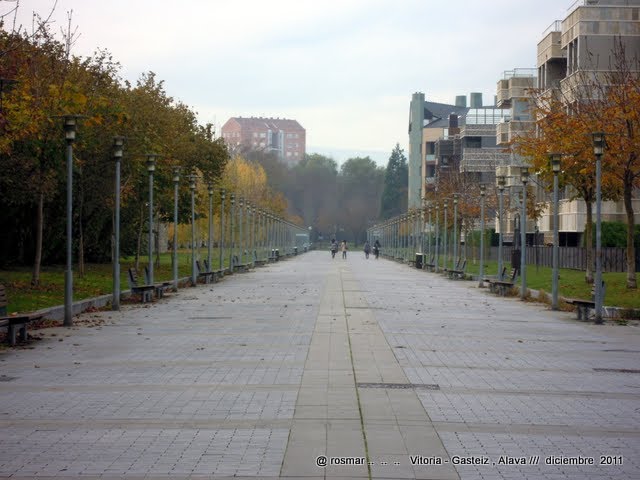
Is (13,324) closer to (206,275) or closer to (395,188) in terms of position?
(206,275)

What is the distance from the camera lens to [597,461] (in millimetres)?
8539

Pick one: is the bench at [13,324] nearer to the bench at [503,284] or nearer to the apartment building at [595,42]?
the bench at [503,284]

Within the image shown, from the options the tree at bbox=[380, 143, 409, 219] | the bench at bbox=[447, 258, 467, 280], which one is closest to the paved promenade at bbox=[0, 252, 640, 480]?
the bench at bbox=[447, 258, 467, 280]

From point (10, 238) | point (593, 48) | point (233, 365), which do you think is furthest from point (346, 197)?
point (233, 365)

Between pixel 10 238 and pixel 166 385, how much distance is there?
1343 inches

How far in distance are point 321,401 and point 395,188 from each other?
526ft

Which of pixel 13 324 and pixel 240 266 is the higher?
pixel 240 266

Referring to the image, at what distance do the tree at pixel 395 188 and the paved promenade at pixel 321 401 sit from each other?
14852cm

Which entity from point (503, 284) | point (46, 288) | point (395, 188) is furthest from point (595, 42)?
point (395, 188)

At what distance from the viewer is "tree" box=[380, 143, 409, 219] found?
170 meters

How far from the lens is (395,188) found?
170875 mm

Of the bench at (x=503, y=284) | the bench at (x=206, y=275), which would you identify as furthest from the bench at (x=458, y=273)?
the bench at (x=503, y=284)

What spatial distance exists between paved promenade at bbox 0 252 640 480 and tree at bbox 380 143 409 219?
487ft

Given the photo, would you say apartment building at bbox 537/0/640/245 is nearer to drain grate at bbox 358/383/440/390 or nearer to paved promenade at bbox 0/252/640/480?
paved promenade at bbox 0/252/640/480
